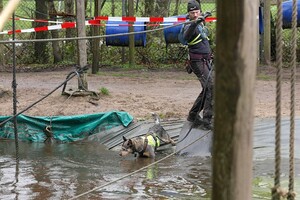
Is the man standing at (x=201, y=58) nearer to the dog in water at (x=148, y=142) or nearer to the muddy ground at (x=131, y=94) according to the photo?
the dog in water at (x=148, y=142)

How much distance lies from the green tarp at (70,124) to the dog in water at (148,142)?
98cm

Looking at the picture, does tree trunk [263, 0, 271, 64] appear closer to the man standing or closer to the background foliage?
the background foliage

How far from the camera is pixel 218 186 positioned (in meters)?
2.49

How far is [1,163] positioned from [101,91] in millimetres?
3190

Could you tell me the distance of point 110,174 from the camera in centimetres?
707

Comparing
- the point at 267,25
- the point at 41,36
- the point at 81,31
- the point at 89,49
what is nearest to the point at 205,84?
the point at 81,31

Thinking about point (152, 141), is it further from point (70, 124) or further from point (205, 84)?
point (70, 124)

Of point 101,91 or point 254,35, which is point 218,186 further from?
point 101,91

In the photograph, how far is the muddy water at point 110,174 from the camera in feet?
20.2

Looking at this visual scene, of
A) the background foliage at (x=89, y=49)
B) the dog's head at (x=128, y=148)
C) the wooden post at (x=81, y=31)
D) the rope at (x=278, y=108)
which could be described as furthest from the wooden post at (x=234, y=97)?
the background foliage at (x=89, y=49)

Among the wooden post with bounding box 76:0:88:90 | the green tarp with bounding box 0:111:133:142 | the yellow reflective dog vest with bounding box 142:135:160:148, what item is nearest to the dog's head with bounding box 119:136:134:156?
the yellow reflective dog vest with bounding box 142:135:160:148

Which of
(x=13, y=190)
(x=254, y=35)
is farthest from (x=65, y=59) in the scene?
(x=254, y=35)

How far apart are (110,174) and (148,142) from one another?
3.59 ft

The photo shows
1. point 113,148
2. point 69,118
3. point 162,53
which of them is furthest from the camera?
point 162,53
